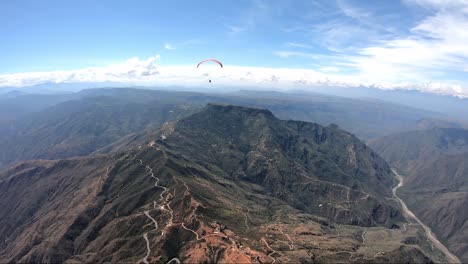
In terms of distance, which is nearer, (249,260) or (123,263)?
(249,260)

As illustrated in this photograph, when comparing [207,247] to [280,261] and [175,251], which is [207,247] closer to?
[175,251]

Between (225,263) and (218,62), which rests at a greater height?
(218,62)

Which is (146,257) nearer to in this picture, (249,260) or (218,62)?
(249,260)

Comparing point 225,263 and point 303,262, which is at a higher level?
point 225,263

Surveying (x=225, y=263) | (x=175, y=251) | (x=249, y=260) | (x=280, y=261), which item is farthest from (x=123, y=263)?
(x=280, y=261)

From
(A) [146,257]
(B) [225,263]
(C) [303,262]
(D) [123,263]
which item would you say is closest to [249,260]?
(B) [225,263]

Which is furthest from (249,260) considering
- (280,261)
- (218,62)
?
(218,62)

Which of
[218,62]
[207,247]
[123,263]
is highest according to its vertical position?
[218,62]

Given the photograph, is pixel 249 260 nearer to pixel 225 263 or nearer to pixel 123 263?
pixel 225 263

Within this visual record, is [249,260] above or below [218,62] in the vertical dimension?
below
